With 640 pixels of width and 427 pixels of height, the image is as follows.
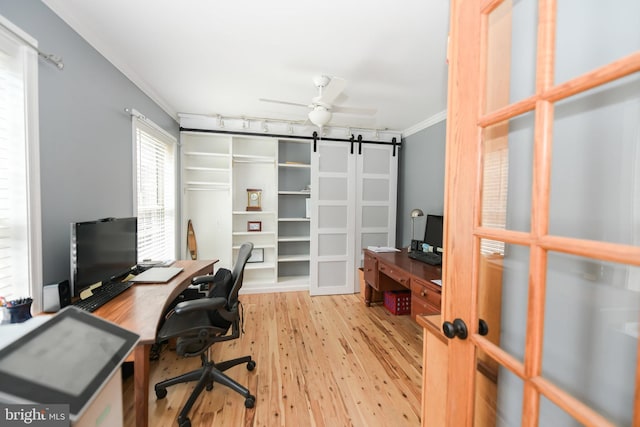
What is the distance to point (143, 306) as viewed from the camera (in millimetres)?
1491

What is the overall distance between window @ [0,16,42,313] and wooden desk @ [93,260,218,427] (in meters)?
0.41

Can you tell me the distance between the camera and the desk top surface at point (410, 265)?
225cm

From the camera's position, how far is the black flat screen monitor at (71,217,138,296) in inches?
56.5

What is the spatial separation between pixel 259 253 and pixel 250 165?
4.54ft

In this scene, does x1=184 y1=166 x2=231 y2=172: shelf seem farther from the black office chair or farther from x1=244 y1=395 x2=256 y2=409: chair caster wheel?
x1=244 y1=395 x2=256 y2=409: chair caster wheel

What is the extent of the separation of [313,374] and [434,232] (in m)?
1.91

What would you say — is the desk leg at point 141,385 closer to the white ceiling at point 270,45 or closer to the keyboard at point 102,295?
the keyboard at point 102,295

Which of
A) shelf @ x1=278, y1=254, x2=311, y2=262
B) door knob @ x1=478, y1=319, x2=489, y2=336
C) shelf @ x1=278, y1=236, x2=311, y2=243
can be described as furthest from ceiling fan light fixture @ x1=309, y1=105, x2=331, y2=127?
shelf @ x1=278, y1=254, x2=311, y2=262

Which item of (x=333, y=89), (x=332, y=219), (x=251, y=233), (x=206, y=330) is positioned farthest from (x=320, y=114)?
(x=251, y=233)

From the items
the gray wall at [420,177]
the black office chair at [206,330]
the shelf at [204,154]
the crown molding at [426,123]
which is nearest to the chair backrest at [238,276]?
the black office chair at [206,330]

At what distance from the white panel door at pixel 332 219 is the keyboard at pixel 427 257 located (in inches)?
43.4

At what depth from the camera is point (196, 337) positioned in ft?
5.20

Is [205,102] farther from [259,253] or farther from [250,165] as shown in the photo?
[259,253]

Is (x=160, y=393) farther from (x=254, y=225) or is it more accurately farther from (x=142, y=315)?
(x=254, y=225)
